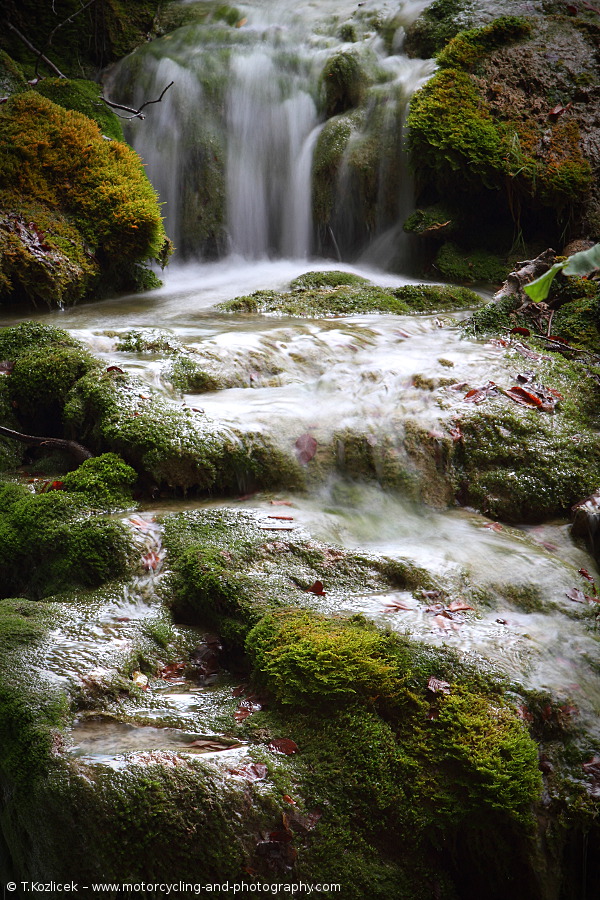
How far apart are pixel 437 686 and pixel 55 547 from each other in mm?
2067

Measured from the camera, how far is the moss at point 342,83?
10180mm

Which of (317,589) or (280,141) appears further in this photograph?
(280,141)

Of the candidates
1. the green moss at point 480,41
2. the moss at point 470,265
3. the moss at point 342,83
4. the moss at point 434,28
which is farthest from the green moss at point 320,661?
the moss at point 434,28

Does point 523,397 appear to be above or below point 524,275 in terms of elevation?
below

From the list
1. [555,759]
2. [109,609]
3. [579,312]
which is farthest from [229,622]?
[579,312]

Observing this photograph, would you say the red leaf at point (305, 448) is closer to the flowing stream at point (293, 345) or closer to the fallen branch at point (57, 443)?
the flowing stream at point (293, 345)

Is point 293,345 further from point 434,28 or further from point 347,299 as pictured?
point 434,28

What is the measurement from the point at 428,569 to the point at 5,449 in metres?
2.96

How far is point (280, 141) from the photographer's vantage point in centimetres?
1030

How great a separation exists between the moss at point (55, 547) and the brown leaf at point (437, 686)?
1593 mm

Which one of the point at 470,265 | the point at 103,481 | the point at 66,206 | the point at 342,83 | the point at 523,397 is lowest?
the point at 103,481

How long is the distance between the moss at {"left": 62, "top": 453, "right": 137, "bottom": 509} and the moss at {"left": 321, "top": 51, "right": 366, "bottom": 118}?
8.32m

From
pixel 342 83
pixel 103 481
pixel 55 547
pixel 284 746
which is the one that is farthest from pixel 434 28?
pixel 284 746

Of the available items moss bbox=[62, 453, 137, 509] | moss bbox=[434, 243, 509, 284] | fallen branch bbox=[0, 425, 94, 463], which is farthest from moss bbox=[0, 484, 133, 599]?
moss bbox=[434, 243, 509, 284]
